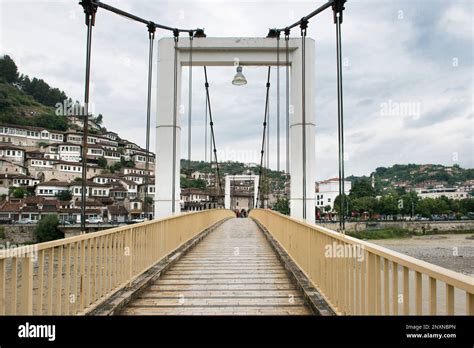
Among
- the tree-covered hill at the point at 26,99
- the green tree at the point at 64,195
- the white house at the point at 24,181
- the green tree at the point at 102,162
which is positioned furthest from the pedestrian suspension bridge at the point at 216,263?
the tree-covered hill at the point at 26,99

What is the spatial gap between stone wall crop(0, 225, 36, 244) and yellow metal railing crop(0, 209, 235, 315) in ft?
135

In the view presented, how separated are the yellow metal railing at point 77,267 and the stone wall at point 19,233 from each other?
1624 inches

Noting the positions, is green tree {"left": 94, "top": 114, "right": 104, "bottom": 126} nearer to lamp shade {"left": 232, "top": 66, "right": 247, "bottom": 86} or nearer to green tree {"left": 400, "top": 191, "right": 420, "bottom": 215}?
green tree {"left": 400, "top": 191, "right": 420, "bottom": 215}

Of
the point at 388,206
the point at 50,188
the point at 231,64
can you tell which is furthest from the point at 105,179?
the point at 231,64

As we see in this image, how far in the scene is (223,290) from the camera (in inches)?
171

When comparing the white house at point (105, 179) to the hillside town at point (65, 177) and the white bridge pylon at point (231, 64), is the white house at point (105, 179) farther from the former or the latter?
the white bridge pylon at point (231, 64)

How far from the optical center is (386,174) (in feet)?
425

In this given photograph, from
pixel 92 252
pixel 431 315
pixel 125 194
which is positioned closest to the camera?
pixel 431 315

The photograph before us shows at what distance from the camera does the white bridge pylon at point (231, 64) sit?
8711 mm

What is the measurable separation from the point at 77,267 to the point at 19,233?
146ft

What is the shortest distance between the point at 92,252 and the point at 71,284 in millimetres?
410

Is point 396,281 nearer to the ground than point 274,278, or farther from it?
farther from it
